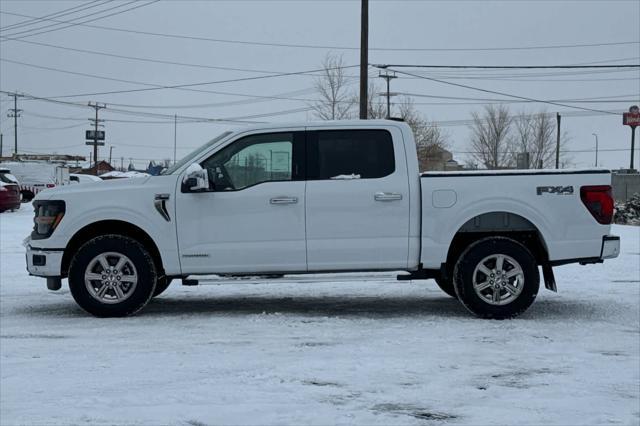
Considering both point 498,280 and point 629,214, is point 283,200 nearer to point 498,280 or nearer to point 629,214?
point 498,280

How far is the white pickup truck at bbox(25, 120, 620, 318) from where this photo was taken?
818cm

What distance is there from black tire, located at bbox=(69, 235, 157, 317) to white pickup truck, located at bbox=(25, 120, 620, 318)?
0.03 feet

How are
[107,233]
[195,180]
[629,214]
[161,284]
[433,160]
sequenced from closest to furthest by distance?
[195,180], [107,233], [161,284], [629,214], [433,160]

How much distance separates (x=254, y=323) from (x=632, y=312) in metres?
4.07

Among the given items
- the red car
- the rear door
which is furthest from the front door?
the red car

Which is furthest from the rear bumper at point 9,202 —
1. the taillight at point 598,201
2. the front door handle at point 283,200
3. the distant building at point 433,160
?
the distant building at point 433,160

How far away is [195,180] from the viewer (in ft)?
26.6

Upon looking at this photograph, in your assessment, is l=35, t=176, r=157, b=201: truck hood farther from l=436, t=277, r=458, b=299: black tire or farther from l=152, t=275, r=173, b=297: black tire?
l=436, t=277, r=458, b=299: black tire

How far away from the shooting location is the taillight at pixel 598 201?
8.27 m

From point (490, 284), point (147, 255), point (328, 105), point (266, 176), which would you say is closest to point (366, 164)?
point (266, 176)

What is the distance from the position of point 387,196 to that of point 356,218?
0.39m

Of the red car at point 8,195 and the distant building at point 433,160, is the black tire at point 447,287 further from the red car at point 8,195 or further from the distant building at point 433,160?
the distant building at point 433,160

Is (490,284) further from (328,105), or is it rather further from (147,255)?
(328,105)

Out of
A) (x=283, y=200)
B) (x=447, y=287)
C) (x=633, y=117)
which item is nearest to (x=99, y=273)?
(x=283, y=200)
